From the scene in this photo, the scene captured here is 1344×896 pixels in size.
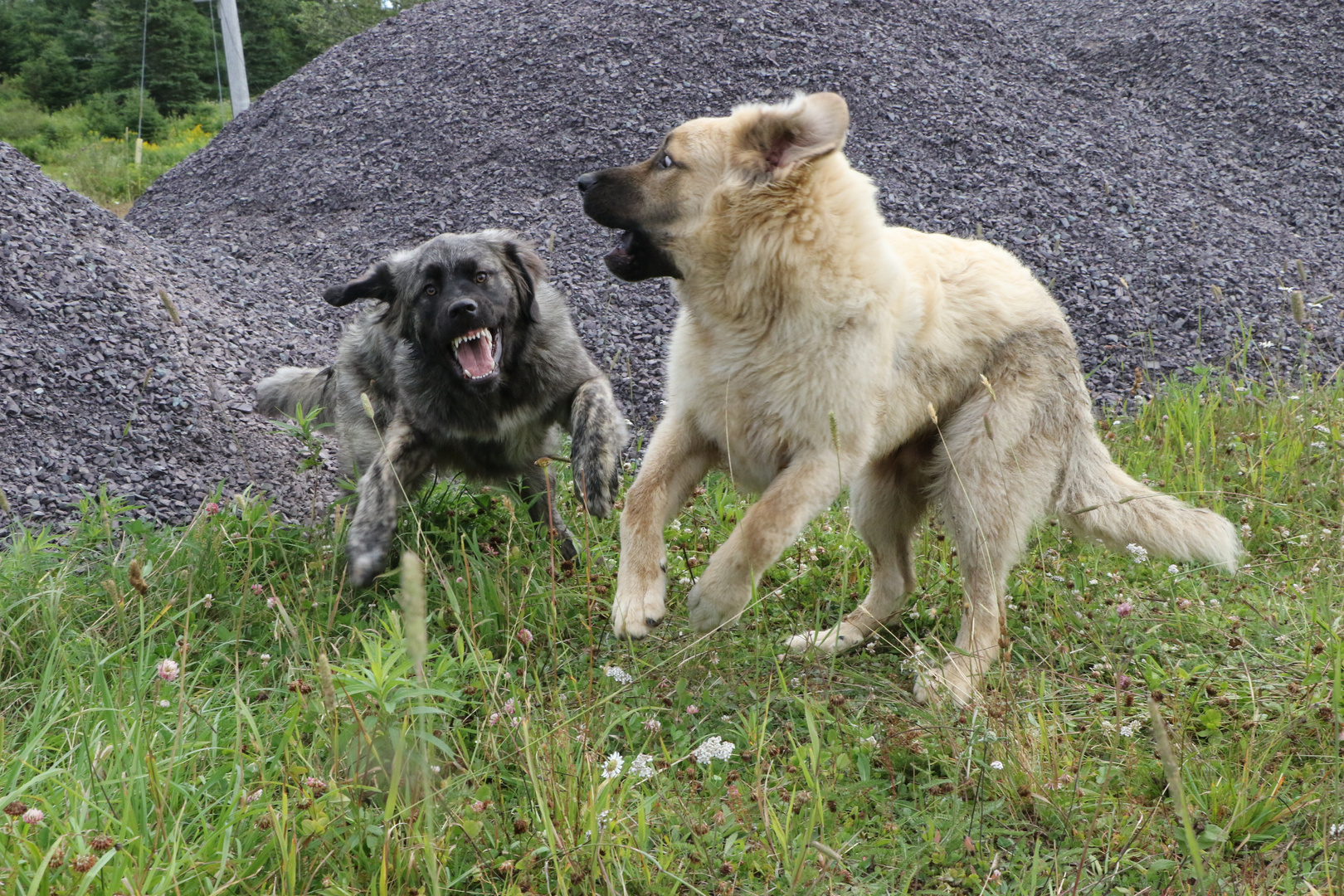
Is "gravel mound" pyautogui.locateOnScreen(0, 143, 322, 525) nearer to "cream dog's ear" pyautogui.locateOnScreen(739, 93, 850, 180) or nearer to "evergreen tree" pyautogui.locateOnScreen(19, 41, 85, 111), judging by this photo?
"cream dog's ear" pyautogui.locateOnScreen(739, 93, 850, 180)

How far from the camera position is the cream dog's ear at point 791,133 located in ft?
9.16

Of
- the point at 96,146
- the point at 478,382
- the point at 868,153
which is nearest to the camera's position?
the point at 478,382

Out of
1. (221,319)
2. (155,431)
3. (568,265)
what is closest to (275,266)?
(221,319)

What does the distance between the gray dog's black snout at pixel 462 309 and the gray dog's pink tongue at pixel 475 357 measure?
0.15 metres

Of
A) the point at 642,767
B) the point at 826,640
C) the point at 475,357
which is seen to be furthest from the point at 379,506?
the point at 642,767

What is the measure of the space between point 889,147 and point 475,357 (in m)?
5.02

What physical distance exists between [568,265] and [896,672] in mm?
4240

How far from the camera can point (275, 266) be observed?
7082 millimetres

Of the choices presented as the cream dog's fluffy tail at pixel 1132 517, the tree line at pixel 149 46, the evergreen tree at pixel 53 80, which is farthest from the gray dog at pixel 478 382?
the evergreen tree at pixel 53 80

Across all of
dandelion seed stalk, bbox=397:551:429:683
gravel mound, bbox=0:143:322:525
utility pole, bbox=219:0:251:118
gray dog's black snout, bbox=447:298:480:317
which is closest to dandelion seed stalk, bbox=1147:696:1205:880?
dandelion seed stalk, bbox=397:551:429:683

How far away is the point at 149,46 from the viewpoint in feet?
65.8

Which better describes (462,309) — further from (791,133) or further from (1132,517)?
(1132,517)

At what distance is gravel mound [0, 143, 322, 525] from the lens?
169 inches

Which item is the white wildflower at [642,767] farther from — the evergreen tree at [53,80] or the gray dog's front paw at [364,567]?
the evergreen tree at [53,80]
